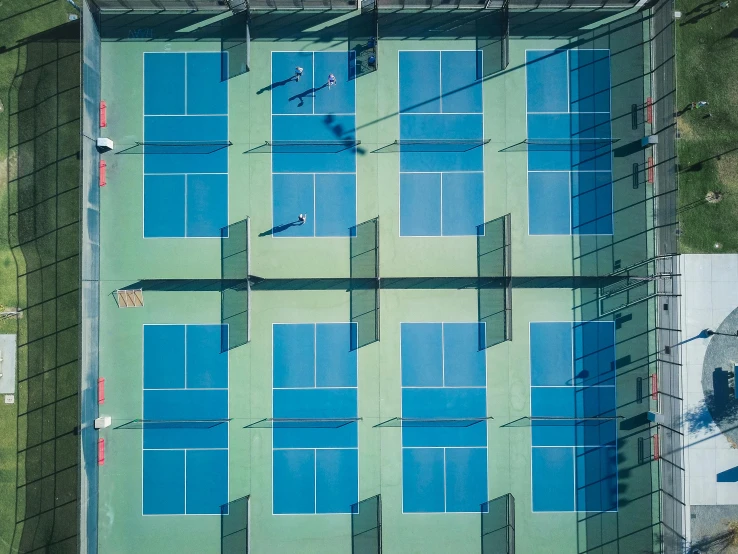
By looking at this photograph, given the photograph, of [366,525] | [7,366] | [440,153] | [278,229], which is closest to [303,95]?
[278,229]

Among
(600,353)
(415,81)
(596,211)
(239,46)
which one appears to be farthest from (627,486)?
(239,46)

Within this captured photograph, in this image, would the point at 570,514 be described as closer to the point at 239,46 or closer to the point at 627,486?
the point at 627,486

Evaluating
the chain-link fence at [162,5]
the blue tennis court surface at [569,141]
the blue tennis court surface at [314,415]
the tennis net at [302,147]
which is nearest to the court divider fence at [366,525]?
the blue tennis court surface at [314,415]

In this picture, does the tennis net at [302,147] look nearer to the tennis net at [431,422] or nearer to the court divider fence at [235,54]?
the court divider fence at [235,54]

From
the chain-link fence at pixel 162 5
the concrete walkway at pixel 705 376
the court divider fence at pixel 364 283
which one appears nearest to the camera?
the chain-link fence at pixel 162 5

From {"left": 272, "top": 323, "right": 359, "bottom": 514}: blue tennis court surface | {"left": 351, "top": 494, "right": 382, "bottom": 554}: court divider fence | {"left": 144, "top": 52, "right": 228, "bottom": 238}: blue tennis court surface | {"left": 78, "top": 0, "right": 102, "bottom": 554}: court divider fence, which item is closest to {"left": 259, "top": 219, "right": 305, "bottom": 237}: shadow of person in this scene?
{"left": 144, "top": 52, "right": 228, "bottom": 238}: blue tennis court surface

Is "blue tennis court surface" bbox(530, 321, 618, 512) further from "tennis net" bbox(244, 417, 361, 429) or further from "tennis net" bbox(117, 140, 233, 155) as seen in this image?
"tennis net" bbox(117, 140, 233, 155)
